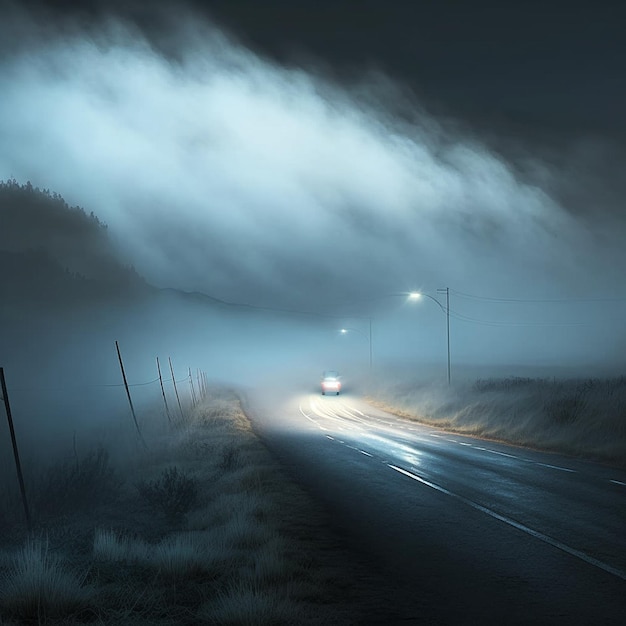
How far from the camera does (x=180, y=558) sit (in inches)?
295

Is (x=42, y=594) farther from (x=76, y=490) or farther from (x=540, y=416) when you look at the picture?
(x=540, y=416)

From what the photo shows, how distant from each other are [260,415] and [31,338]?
98051 millimetres

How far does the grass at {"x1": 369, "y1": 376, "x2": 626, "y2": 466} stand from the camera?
21.3 meters

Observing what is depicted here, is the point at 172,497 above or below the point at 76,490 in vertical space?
above

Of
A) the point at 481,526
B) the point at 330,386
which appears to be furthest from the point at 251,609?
the point at 330,386

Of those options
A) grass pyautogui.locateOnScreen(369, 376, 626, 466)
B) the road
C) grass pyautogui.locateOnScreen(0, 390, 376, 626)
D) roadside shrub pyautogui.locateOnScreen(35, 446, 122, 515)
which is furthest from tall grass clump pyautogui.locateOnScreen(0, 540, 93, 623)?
grass pyautogui.locateOnScreen(369, 376, 626, 466)

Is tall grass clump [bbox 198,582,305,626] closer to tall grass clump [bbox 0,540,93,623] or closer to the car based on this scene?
tall grass clump [bbox 0,540,93,623]

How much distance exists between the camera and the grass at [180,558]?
604 cm

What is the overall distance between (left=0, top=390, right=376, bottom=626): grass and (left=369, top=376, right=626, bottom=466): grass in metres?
11.4

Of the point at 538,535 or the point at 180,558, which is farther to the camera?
the point at 538,535

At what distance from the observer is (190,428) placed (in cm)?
2773

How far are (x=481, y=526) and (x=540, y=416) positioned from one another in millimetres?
17267

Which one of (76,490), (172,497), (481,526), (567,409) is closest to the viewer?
(481,526)

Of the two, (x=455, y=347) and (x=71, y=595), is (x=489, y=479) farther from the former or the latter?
(x=455, y=347)
